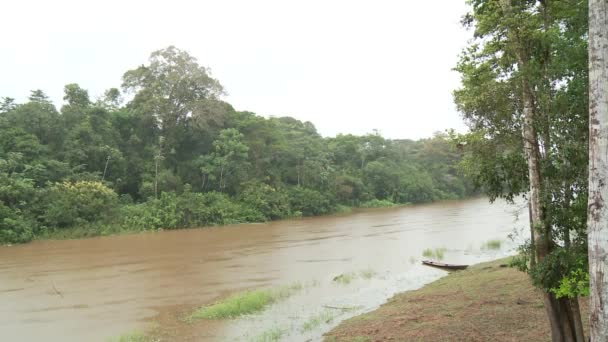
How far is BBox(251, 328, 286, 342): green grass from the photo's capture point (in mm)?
9062

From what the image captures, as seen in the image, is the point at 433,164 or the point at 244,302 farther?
the point at 433,164

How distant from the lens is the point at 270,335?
9.27 meters

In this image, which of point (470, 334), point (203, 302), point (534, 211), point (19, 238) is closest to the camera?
point (534, 211)

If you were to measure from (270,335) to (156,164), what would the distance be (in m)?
28.3

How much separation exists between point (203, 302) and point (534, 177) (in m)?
9.49

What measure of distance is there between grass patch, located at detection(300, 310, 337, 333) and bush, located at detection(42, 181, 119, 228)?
2168 cm

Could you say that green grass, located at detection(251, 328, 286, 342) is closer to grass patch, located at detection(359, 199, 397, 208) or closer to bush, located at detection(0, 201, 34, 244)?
bush, located at detection(0, 201, 34, 244)

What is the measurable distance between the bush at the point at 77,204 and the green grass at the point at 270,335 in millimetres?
21904

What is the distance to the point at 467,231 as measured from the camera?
2673 centimetres

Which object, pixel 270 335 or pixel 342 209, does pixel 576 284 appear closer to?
pixel 270 335

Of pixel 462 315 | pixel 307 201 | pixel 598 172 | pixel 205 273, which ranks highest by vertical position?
pixel 598 172

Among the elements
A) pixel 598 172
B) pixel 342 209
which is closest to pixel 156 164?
pixel 342 209

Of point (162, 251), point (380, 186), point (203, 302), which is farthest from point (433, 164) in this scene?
point (203, 302)

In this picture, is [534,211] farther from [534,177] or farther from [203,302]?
[203,302]
